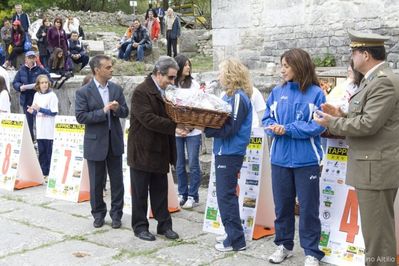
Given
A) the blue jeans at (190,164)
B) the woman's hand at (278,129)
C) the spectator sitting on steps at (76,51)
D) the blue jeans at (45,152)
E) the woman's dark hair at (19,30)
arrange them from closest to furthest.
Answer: the woman's hand at (278,129)
the blue jeans at (190,164)
the blue jeans at (45,152)
the woman's dark hair at (19,30)
the spectator sitting on steps at (76,51)

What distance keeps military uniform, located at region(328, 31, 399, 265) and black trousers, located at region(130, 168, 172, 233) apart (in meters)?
2.30

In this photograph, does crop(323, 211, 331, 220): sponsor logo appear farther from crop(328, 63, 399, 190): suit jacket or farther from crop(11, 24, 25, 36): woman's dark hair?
crop(11, 24, 25, 36): woman's dark hair

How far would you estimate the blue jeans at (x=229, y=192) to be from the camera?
573cm

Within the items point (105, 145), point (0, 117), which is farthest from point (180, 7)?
point (105, 145)

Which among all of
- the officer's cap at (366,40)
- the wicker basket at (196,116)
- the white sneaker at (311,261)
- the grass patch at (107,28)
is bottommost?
the white sneaker at (311,261)

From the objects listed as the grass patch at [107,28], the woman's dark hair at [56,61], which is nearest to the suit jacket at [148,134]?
the woman's dark hair at [56,61]

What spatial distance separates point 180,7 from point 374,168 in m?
34.9

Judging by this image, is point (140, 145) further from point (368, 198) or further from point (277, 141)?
point (368, 198)

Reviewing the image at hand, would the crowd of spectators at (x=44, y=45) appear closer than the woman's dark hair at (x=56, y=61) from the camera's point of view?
No

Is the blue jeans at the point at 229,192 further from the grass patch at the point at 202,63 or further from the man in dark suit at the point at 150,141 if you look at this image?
the grass patch at the point at 202,63

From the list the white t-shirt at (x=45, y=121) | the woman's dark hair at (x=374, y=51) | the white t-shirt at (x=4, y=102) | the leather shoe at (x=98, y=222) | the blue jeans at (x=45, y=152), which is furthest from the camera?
the white t-shirt at (x=4, y=102)

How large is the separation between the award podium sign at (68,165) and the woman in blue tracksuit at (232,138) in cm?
287

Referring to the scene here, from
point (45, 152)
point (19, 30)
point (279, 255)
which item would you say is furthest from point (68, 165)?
point (19, 30)

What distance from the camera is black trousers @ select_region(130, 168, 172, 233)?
6301 mm
